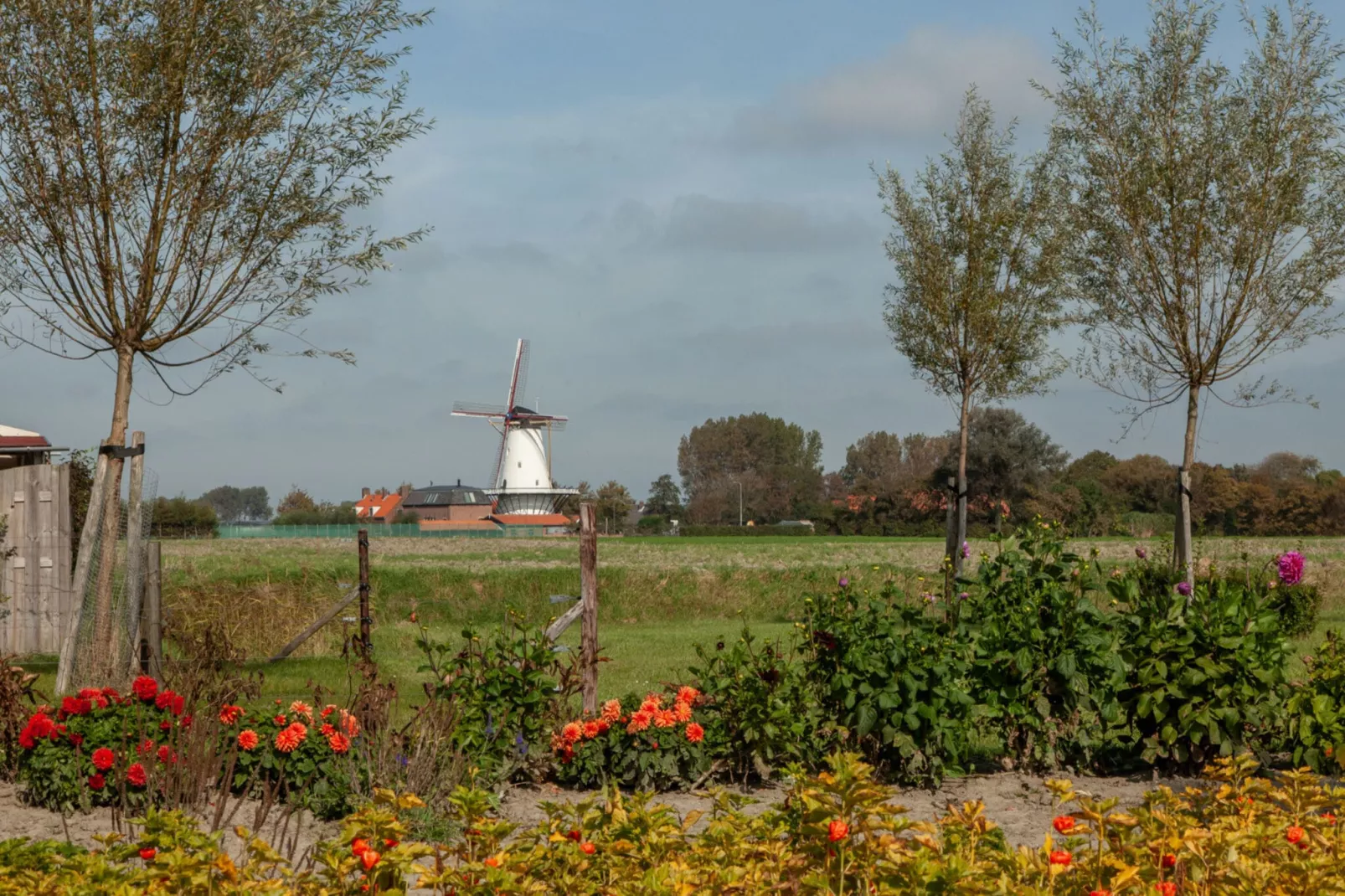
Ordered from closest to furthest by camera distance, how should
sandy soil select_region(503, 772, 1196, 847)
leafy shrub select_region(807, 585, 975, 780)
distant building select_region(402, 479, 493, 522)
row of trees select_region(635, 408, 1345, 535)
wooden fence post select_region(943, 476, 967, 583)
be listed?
sandy soil select_region(503, 772, 1196, 847), leafy shrub select_region(807, 585, 975, 780), wooden fence post select_region(943, 476, 967, 583), row of trees select_region(635, 408, 1345, 535), distant building select_region(402, 479, 493, 522)

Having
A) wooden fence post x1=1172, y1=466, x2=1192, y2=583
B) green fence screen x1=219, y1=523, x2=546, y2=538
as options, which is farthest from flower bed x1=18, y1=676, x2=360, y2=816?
green fence screen x1=219, y1=523, x2=546, y2=538

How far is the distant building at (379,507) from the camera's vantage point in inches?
3794

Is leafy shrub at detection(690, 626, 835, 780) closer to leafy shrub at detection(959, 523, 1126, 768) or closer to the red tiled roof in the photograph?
leafy shrub at detection(959, 523, 1126, 768)

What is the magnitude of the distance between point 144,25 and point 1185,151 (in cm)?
1101

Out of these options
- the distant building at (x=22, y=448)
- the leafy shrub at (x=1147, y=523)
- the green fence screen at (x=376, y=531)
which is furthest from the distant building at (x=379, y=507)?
the distant building at (x=22, y=448)

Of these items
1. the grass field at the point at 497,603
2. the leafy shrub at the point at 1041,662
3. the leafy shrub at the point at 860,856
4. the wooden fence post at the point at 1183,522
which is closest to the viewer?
the leafy shrub at the point at 860,856

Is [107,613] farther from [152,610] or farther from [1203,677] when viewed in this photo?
[1203,677]

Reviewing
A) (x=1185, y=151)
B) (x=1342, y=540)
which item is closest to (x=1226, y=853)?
(x=1185, y=151)

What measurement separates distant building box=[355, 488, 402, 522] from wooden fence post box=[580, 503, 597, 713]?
89.2m

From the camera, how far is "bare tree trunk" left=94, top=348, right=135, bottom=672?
9070 mm

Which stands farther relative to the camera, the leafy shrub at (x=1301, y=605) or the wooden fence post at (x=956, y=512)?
the leafy shrub at (x=1301, y=605)

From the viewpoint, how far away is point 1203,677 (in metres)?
6.43

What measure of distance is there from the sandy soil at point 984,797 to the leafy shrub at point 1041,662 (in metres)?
0.24

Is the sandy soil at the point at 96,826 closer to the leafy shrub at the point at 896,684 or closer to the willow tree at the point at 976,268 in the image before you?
the leafy shrub at the point at 896,684
